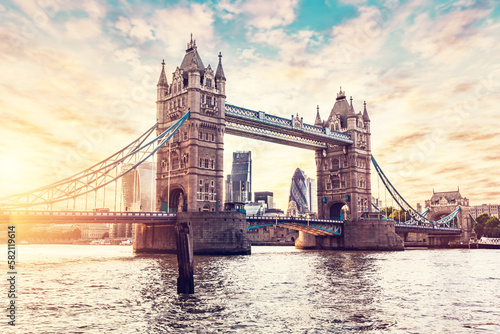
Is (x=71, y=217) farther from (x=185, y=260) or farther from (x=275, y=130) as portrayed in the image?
(x=275, y=130)

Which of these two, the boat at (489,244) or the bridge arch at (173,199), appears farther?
the boat at (489,244)

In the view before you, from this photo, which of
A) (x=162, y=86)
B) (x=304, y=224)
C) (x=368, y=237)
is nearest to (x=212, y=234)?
(x=304, y=224)

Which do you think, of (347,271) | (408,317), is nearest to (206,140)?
(347,271)

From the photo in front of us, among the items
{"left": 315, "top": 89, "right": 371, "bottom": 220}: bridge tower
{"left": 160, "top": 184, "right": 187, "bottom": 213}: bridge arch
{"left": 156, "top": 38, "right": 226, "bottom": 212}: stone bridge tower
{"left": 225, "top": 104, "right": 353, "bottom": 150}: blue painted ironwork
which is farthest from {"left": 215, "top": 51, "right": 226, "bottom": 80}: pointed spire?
{"left": 315, "top": 89, "right": 371, "bottom": 220}: bridge tower

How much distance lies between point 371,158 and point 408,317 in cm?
9082

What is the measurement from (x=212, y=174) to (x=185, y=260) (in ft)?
153

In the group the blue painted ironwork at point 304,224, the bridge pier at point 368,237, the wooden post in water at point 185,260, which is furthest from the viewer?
the bridge pier at point 368,237

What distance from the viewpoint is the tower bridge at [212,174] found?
63.4 m

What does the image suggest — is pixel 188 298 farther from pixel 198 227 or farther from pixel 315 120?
pixel 315 120

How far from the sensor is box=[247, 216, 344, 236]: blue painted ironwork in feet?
255

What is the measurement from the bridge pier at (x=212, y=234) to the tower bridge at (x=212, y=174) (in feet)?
0.47

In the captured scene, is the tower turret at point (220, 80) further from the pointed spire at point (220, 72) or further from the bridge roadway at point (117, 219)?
the bridge roadway at point (117, 219)

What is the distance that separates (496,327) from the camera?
19.3 metres

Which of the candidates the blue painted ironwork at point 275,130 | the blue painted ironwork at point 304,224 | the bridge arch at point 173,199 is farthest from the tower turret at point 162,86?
the blue painted ironwork at point 304,224
